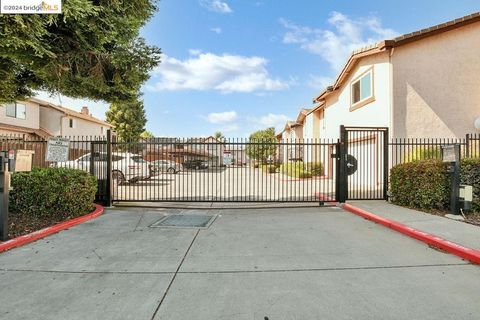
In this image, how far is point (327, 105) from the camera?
2020 cm

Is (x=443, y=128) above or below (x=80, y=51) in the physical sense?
below

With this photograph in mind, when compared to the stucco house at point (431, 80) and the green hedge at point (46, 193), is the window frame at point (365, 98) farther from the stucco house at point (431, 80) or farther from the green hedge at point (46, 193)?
the green hedge at point (46, 193)

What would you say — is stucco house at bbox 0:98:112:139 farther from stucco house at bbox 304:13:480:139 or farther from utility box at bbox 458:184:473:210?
utility box at bbox 458:184:473:210

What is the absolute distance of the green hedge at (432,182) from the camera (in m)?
8.11

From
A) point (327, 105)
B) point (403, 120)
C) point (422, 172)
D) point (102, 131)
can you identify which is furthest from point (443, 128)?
point (102, 131)

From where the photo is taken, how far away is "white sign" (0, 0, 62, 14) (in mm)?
5336

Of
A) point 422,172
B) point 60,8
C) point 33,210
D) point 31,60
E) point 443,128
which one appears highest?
point 60,8

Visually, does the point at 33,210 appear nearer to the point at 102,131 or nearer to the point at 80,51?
the point at 80,51

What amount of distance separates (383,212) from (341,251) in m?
3.49

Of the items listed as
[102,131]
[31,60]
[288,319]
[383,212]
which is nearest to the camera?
[288,319]

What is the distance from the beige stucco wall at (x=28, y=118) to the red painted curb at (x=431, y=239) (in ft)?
83.2

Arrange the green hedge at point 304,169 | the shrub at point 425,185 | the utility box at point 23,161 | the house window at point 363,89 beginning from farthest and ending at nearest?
the green hedge at point 304,169 → the house window at point 363,89 → the shrub at point 425,185 → the utility box at point 23,161

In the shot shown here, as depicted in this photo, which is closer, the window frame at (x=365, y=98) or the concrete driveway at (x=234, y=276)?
the concrete driveway at (x=234, y=276)

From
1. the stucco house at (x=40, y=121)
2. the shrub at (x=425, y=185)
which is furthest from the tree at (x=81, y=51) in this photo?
the stucco house at (x=40, y=121)
